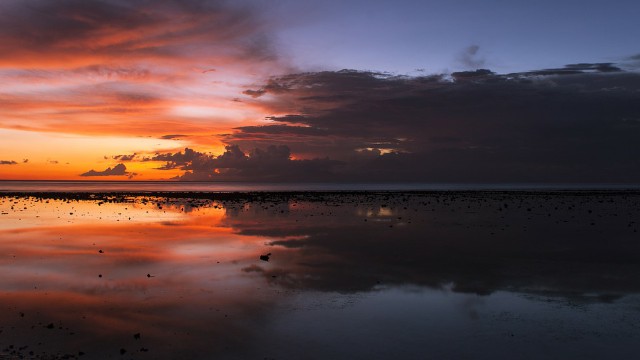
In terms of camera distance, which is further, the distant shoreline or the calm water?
the distant shoreline

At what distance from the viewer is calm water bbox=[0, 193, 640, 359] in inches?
408

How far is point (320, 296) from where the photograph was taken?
1458cm

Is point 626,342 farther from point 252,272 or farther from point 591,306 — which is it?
point 252,272

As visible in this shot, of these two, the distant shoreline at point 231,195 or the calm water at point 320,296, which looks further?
the distant shoreline at point 231,195

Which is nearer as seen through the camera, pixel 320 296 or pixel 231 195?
pixel 320 296

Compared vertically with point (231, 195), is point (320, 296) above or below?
below

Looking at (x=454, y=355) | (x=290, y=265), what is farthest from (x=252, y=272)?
(x=454, y=355)

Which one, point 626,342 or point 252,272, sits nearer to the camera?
point 626,342

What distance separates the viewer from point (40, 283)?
1620cm

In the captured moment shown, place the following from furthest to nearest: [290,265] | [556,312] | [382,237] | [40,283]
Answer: [382,237]
[290,265]
[40,283]
[556,312]

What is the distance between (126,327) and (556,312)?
441 inches

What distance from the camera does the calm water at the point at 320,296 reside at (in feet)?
34.0

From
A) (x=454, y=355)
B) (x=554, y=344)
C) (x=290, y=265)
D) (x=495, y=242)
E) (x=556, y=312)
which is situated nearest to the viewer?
(x=454, y=355)

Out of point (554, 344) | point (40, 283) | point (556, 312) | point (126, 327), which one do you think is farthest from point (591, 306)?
point (40, 283)
